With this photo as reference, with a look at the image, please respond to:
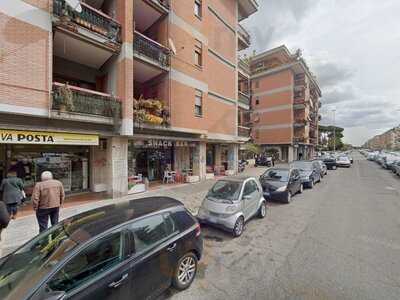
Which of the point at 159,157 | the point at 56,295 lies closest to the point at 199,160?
the point at 159,157

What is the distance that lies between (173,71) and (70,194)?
27.6 feet

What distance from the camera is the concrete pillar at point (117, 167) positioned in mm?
9633

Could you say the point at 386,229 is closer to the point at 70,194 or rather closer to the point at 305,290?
the point at 305,290

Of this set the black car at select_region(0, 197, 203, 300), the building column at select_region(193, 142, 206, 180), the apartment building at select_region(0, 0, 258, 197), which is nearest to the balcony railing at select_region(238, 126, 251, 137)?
the apartment building at select_region(0, 0, 258, 197)

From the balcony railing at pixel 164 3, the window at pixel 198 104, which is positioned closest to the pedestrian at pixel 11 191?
the window at pixel 198 104

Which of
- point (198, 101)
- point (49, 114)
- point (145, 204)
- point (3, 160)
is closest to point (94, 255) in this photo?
point (145, 204)

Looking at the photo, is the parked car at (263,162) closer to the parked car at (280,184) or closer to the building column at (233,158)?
the building column at (233,158)

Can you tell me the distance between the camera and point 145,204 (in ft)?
12.3

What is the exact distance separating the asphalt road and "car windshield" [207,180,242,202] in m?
1.01

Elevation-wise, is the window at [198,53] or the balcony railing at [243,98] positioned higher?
the window at [198,53]

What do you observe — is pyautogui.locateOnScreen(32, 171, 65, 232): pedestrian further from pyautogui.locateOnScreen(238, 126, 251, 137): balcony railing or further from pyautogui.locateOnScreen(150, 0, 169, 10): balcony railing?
pyautogui.locateOnScreen(238, 126, 251, 137): balcony railing

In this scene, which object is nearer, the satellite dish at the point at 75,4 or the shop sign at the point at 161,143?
the satellite dish at the point at 75,4

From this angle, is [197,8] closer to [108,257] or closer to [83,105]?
[83,105]

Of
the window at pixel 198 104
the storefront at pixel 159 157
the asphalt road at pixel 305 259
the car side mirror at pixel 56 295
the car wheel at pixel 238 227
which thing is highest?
the window at pixel 198 104
